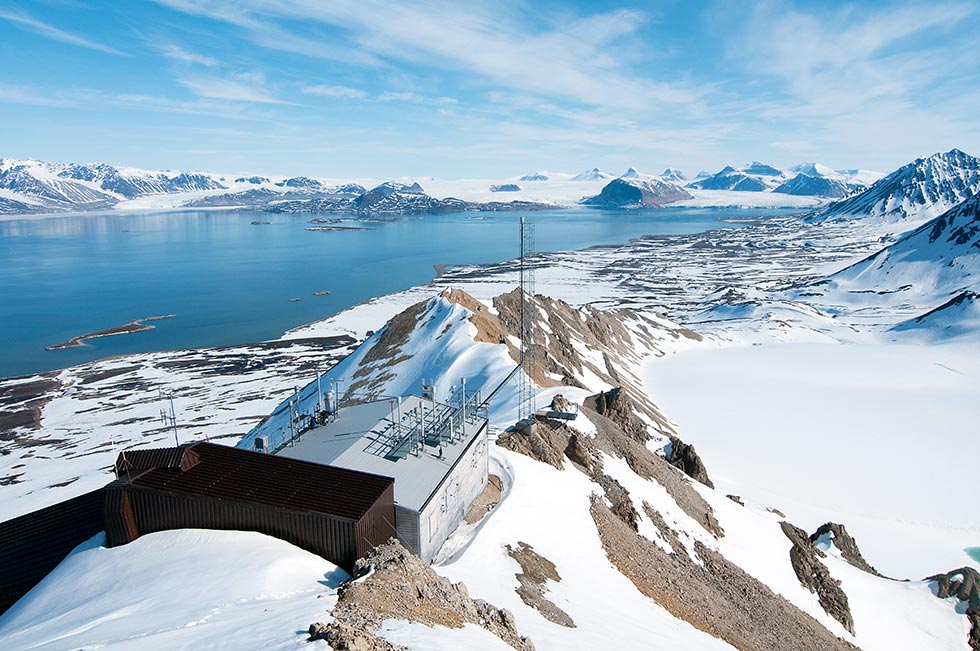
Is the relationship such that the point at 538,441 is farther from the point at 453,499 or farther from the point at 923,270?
the point at 923,270

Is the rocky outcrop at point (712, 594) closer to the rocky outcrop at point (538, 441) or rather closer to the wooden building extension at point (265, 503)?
the rocky outcrop at point (538, 441)

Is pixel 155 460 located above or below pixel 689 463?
above

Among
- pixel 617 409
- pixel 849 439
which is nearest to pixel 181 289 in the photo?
pixel 617 409

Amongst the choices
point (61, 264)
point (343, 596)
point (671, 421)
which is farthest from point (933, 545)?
point (61, 264)

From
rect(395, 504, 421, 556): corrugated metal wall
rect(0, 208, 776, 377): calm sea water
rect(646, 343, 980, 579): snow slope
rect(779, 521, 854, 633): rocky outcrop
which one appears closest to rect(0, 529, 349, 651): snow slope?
rect(395, 504, 421, 556): corrugated metal wall

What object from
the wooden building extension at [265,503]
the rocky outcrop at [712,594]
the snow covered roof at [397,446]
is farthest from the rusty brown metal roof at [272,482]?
the rocky outcrop at [712,594]

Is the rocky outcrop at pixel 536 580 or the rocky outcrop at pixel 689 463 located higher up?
the rocky outcrop at pixel 536 580
